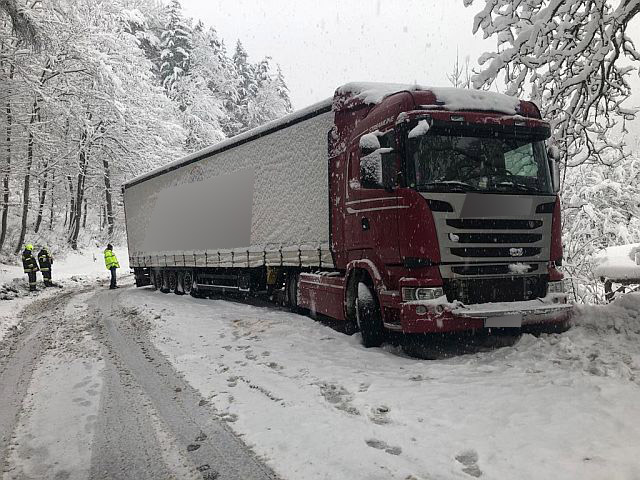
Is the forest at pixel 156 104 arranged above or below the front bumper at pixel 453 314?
above

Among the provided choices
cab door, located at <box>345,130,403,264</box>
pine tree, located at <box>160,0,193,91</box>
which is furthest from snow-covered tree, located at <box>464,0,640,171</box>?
pine tree, located at <box>160,0,193,91</box>

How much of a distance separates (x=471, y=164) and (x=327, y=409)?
10.9 feet

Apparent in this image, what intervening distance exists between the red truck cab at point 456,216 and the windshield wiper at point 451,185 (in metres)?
0.01

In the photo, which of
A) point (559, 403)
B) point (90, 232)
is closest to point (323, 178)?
point (559, 403)

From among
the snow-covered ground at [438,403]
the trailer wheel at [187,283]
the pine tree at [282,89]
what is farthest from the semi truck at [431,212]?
the pine tree at [282,89]

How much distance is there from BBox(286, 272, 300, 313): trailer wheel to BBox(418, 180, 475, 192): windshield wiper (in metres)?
4.07

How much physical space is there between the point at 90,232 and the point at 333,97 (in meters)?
31.6

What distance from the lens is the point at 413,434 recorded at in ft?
12.0

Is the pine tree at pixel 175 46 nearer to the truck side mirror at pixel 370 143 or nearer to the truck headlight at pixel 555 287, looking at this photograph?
the truck side mirror at pixel 370 143

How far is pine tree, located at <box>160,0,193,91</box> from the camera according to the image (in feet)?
140

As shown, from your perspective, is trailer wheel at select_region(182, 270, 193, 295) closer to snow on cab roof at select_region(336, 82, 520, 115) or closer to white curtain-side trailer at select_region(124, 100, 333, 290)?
white curtain-side trailer at select_region(124, 100, 333, 290)

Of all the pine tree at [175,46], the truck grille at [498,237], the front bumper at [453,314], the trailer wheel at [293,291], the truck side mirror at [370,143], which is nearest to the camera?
the front bumper at [453,314]

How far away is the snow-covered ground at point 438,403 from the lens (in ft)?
10.4

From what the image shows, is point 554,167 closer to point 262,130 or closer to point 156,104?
point 262,130
